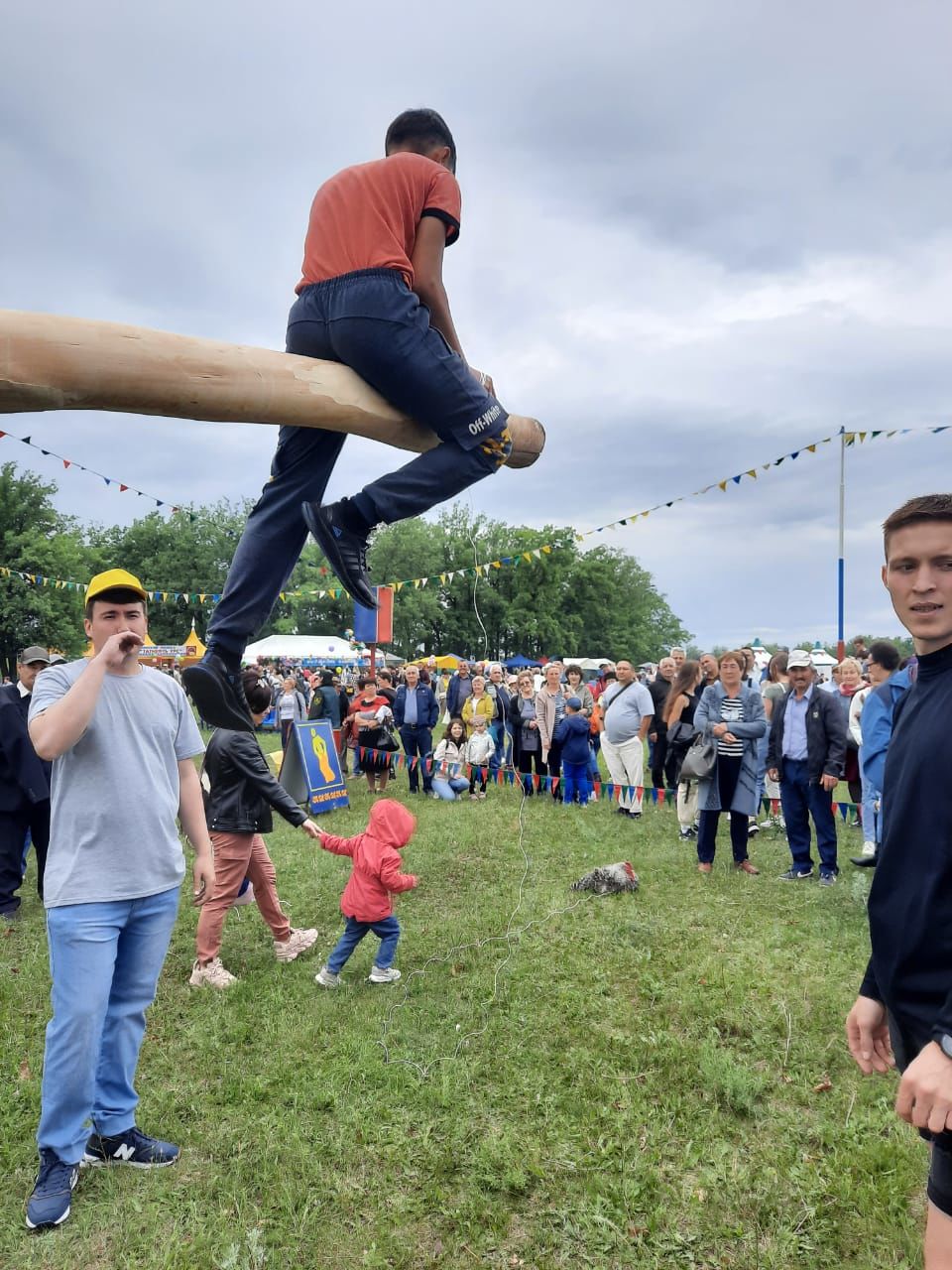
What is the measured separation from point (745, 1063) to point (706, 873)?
11.3 feet

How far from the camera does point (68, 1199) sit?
311 centimetres

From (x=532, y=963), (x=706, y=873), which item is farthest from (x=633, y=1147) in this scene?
(x=706, y=873)

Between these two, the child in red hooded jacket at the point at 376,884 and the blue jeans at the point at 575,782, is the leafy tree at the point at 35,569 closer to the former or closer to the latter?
the blue jeans at the point at 575,782

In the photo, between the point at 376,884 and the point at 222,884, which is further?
the point at 222,884

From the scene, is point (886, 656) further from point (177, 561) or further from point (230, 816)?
point (177, 561)

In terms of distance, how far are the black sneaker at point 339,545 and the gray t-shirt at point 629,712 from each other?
333 inches

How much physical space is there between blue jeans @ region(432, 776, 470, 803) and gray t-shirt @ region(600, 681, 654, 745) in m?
2.60

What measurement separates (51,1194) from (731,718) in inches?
250

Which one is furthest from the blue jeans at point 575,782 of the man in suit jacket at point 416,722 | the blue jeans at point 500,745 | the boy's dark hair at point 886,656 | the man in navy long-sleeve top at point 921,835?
the man in navy long-sleeve top at point 921,835

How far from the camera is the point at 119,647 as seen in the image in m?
2.88

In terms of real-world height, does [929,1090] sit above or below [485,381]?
below

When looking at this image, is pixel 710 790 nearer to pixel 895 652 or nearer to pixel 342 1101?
pixel 895 652

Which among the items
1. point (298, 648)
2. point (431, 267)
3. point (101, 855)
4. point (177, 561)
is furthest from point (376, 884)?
point (298, 648)

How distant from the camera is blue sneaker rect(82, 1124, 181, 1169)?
343 cm
